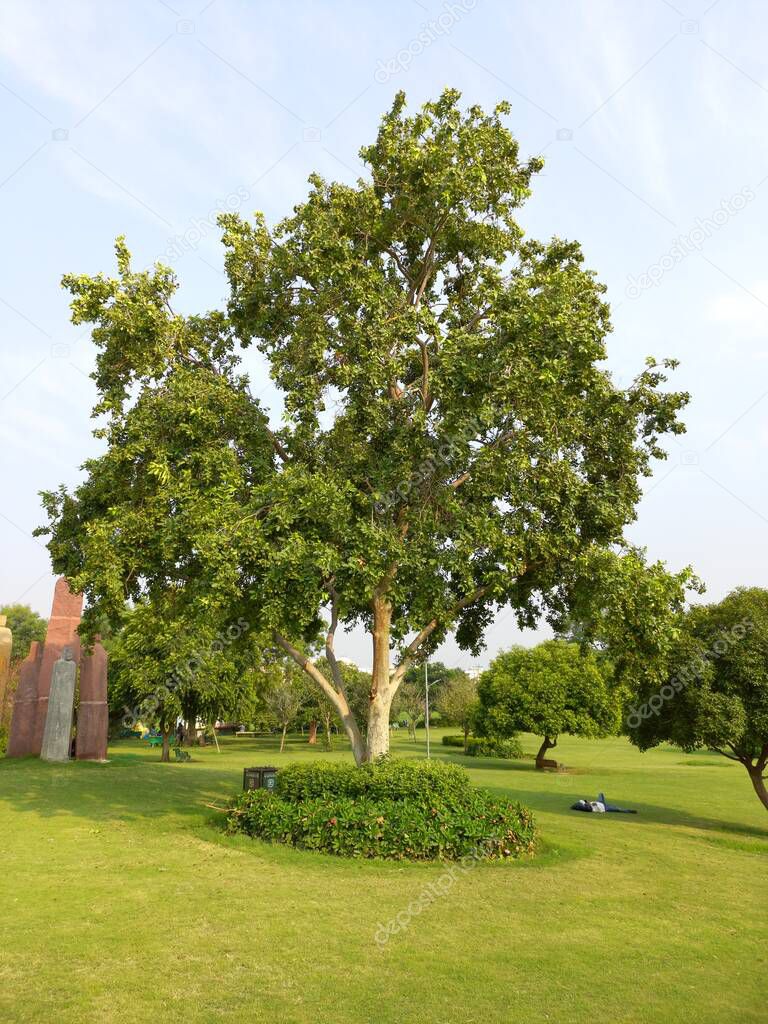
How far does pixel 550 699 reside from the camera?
36.7m

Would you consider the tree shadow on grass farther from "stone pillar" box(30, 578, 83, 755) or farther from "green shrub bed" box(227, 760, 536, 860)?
"green shrub bed" box(227, 760, 536, 860)

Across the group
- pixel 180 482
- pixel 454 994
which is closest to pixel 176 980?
pixel 454 994

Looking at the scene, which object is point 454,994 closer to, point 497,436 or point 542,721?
point 497,436

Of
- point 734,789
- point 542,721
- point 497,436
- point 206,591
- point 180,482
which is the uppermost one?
point 497,436

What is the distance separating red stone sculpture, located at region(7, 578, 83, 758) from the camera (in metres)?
31.1

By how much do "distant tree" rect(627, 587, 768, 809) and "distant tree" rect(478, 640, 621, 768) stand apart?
55.3ft

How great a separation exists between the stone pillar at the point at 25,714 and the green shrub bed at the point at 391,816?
19688 mm

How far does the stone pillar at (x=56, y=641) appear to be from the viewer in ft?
103

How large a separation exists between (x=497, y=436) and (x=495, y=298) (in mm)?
2899

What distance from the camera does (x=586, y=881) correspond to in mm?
12383

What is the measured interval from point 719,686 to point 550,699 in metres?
19.4

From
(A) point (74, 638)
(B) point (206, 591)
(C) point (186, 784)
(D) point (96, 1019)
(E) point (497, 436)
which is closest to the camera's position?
(D) point (96, 1019)

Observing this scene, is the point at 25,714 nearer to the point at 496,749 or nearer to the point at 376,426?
the point at 376,426

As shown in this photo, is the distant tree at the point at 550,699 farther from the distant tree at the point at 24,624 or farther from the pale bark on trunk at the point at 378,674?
the distant tree at the point at 24,624
